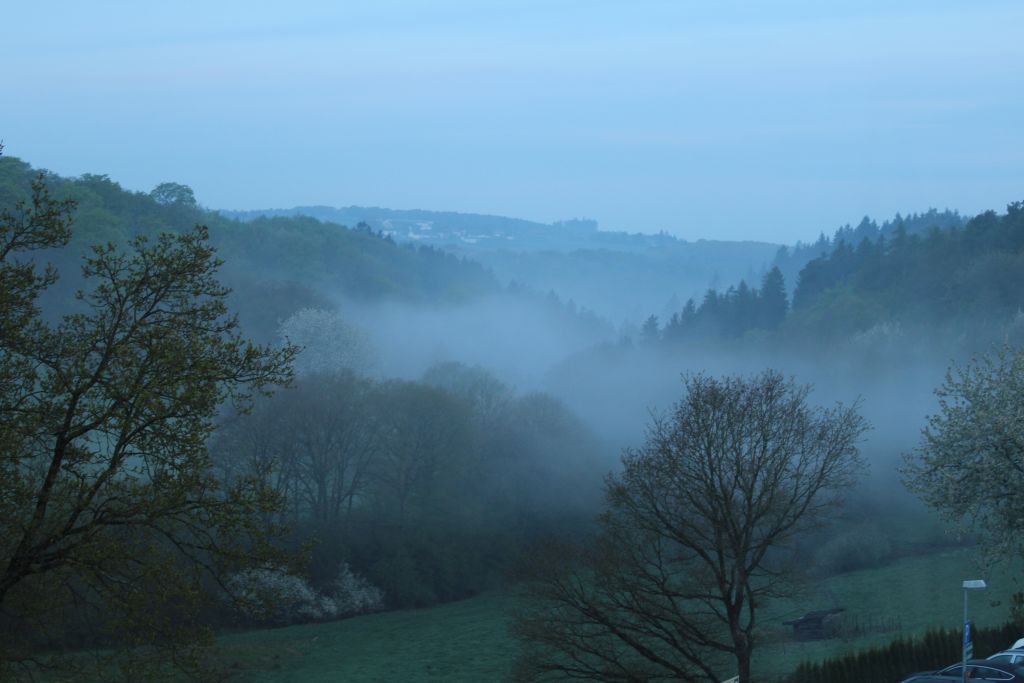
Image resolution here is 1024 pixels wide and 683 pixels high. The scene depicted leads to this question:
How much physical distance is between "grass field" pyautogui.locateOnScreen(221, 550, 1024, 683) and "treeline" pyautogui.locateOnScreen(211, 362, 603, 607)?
126 inches

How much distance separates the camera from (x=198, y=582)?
11.6 metres

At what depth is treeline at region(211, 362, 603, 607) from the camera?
48.6 metres

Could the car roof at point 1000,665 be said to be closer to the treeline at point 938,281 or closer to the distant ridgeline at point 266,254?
the distant ridgeline at point 266,254

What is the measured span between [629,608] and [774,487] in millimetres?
4308

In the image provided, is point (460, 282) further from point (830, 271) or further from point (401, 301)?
point (830, 271)

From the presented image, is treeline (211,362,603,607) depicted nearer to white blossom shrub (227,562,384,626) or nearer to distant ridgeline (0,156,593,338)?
white blossom shrub (227,562,384,626)

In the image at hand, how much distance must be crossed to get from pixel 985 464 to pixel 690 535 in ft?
25.8

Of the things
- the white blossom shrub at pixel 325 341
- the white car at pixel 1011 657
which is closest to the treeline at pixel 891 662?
the white car at pixel 1011 657

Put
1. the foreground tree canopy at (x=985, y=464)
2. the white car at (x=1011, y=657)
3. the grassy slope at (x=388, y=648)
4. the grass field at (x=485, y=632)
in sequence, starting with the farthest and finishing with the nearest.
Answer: the grassy slope at (x=388, y=648)
the grass field at (x=485, y=632)
the foreground tree canopy at (x=985, y=464)
the white car at (x=1011, y=657)

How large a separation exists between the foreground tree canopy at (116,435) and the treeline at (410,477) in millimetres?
34880

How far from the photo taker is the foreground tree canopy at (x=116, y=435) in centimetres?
1134

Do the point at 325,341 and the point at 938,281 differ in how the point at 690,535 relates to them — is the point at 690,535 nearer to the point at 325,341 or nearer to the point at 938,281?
the point at 325,341

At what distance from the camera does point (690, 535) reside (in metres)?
24.4

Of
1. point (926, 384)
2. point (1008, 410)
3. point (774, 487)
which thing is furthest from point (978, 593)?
point (926, 384)
